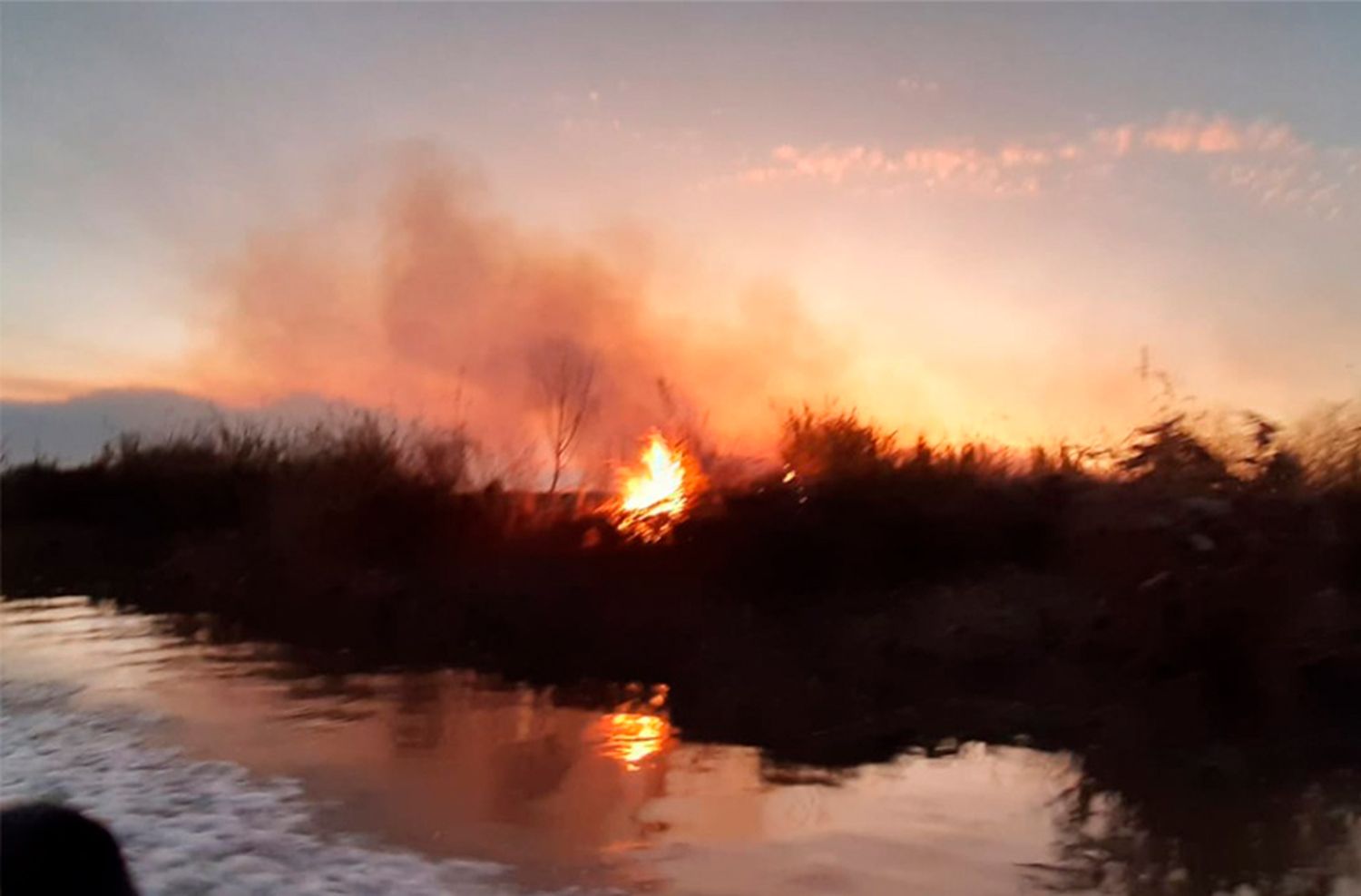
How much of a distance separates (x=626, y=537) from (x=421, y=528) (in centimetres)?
371

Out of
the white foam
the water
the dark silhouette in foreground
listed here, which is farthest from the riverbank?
the dark silhouette in foreground

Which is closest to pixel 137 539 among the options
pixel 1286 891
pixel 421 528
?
pixel 421 528

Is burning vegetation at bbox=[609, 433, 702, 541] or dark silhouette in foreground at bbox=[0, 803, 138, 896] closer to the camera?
dark silhouette in foreground at bbox=[0, 803, 138, 896]

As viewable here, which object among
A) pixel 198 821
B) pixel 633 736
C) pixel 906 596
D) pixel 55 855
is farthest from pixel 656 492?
pixel 55 855

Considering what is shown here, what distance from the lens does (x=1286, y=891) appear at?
5559 mm

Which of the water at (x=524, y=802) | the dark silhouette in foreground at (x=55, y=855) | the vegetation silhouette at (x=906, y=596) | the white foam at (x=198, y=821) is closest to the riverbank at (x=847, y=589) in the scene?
the vegetation silhouette at (x=906, y=596)

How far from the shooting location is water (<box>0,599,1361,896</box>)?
5.74 m

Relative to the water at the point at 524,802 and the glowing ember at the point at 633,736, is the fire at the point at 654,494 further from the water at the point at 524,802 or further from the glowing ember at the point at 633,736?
the glowing ember at the point at 633,736

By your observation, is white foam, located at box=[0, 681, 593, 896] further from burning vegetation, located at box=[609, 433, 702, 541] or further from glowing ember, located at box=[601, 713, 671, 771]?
burning vegetation, located at box=[609, 433, 702, 541]

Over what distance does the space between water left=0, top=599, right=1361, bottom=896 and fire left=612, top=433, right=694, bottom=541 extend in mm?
3075

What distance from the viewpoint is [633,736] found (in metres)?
8.73

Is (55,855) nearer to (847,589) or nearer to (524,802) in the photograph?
(524,802)

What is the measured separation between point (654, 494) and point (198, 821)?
24.7 feet

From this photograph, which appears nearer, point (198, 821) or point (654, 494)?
point (198, 821)
